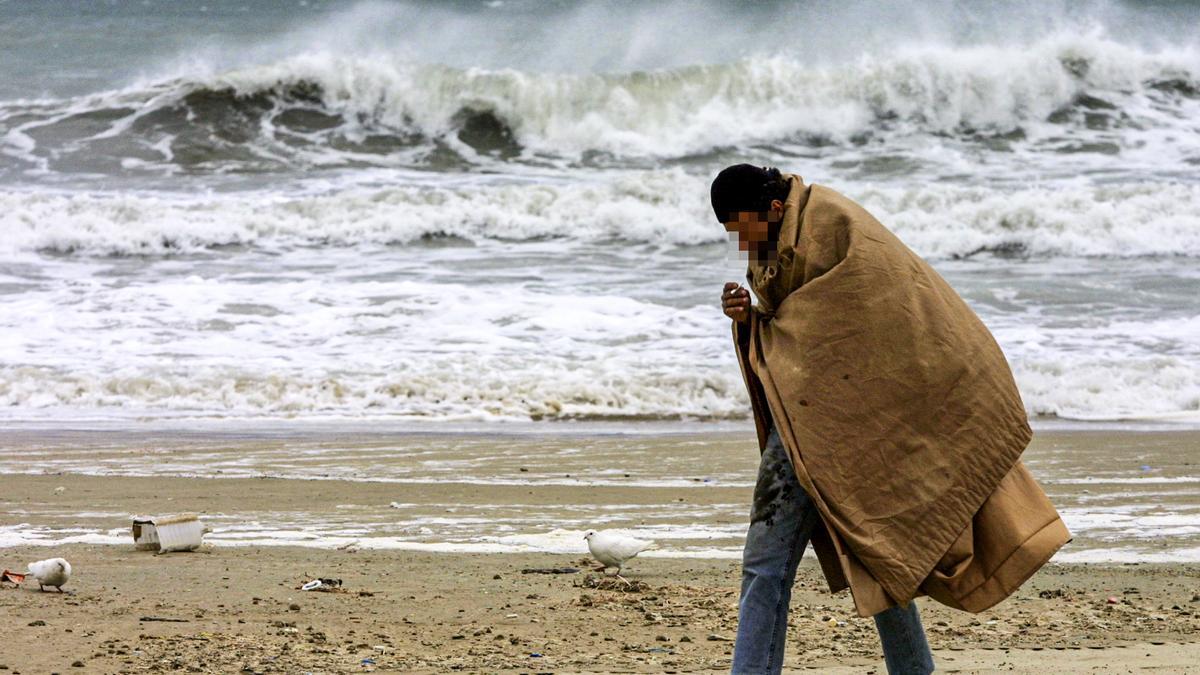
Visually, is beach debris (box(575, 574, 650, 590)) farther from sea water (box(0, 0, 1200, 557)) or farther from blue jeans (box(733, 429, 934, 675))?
blue jeans (box(733, 429, 934, 675))

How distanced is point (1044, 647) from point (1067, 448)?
4.64 m

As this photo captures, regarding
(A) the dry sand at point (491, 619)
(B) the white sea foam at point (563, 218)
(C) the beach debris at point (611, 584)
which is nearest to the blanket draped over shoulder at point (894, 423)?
(A) the dry sand at point (491, 619)

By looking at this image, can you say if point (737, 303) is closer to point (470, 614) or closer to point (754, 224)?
point (754, 224)

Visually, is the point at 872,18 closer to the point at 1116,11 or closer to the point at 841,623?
the point at 1116,11

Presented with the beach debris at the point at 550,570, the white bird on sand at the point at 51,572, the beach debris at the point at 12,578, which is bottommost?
the beach debris at the point at 550,570

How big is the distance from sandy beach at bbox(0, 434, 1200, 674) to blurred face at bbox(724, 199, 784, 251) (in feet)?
5.22

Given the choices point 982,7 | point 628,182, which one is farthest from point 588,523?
point 982,7

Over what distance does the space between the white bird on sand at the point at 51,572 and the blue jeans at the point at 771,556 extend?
112 inches

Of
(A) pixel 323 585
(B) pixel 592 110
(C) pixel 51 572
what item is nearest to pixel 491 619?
(A) pixel 323 585

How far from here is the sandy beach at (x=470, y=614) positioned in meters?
4.05

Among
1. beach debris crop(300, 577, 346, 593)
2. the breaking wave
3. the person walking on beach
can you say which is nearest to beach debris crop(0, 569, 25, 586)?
beach debris crop(300, 577, 346, 593)

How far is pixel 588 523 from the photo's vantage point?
640 cm

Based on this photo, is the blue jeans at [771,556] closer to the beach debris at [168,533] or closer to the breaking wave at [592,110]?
the beach debris at [168,533]

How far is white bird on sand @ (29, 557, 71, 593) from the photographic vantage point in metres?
4.80
